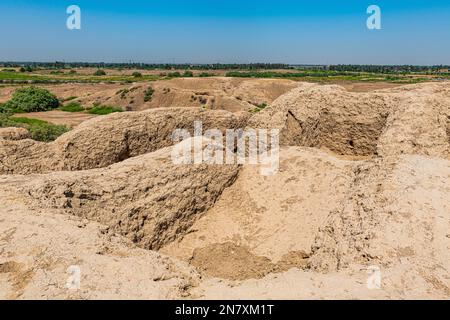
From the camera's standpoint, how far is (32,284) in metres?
5.06

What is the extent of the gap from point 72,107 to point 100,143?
40.3 metres

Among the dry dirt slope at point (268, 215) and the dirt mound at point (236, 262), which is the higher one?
the dry dirt slope at point (268, 215)

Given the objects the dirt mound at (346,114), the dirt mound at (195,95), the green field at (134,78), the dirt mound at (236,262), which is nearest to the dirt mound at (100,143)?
the dirt mound at (346,114)

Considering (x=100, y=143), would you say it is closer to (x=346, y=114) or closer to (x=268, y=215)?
(x=268, y=215)

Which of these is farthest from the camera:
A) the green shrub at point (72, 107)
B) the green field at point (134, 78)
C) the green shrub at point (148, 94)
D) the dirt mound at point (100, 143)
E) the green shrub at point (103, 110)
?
the green field at point (134, 78)

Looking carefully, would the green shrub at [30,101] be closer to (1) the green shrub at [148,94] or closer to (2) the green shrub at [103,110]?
(2) the green shrub at [103,110]

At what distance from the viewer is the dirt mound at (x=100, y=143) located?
35.8ft

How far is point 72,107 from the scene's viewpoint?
48688 mm

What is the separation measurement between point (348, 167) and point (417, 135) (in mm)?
2085

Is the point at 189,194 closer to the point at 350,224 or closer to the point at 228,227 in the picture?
the point at 228,227

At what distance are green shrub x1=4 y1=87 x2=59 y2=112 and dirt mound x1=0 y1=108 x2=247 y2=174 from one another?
36.3 m

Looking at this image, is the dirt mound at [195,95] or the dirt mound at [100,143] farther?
the dirt mound at [195,95]

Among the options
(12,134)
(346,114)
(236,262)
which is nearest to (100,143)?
(12,134)

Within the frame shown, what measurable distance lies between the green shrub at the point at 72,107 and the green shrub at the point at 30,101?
1646 millimetres
